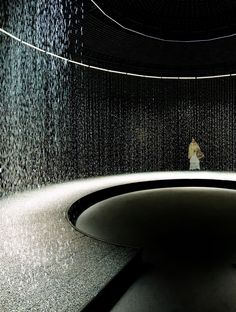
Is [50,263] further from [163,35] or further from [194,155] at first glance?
[194,155]

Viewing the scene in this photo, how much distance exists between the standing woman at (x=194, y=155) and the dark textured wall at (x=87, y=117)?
524 mm

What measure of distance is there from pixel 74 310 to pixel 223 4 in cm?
474

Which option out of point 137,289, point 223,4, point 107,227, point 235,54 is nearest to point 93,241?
point 137,289

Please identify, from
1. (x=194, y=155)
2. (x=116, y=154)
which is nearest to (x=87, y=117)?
(x=116, y=154)

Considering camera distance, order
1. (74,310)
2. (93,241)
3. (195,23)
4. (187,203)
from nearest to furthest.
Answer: (74,310) → (93,241) → (187,203) → (195,23)

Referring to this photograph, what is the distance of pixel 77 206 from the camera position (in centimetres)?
436

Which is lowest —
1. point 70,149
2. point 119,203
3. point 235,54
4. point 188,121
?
point 119,203

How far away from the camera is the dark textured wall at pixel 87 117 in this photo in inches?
211

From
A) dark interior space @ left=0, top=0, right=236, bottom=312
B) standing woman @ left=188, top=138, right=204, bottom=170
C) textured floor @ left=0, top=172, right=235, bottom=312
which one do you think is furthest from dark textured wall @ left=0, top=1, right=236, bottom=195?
textured floor @ left=0, top=172, right=235, bottom=312

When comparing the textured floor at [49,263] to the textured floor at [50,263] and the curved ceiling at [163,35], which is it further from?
the curved ceiling at [163,35]

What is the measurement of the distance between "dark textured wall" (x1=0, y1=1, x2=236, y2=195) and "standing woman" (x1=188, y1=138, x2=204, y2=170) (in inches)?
20.6

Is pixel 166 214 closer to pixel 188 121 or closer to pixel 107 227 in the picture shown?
pixel 107 227

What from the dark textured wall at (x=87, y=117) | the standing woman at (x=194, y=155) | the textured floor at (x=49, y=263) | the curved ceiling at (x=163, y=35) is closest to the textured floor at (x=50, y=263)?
the textured floor at (x=49, y=263)

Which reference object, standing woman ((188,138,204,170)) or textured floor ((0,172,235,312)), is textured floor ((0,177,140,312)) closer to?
textured floor ((0,172,235,312))
